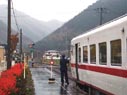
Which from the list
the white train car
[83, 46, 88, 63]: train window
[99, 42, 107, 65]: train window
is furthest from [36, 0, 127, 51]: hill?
[99, 42, 107, 65]: train window

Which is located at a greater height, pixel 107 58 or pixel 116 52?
pixel 116 52

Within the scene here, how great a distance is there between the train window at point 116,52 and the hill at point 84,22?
90.7 metres

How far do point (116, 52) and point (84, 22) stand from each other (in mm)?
115465

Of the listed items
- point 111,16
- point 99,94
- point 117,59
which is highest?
point 111,16

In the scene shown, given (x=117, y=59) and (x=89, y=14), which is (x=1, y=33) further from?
(x=117, y=59)

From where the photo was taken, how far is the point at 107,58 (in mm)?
15523

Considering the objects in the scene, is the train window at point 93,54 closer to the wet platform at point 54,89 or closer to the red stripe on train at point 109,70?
the red stripe on train at point 109,70

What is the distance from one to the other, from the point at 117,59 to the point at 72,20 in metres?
131

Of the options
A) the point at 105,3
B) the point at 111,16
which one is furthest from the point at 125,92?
the point at 105,3

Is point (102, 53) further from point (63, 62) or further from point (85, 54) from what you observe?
point (63, 62)

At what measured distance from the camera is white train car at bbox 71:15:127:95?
13.5 m

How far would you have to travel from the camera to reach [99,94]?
1869cm

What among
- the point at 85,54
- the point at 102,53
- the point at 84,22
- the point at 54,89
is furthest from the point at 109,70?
the point at 84,22

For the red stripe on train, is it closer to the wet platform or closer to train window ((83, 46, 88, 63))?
train window ((83, 46, 88, 63))
